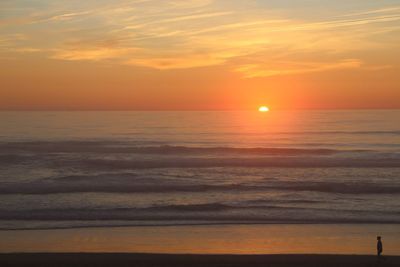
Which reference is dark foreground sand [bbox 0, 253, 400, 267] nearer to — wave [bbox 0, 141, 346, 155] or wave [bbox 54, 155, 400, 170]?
wave [bbox 54, 155, 400, 170]

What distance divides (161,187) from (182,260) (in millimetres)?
12516

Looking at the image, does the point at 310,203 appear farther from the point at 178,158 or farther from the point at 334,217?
the point at 178,158

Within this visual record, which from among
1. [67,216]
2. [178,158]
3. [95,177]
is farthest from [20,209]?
[178,158]

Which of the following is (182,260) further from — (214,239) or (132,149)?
(132,149)

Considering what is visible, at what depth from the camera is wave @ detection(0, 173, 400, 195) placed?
24.1 metres

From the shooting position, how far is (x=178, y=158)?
3878cm

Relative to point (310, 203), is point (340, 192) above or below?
above

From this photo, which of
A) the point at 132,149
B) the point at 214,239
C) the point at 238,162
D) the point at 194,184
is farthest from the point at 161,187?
the point at 132,149

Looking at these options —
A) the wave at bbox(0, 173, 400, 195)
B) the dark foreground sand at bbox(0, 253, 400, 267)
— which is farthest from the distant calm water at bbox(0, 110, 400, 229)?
the dark foreground sand at bbox(0, 253, 400, 267)

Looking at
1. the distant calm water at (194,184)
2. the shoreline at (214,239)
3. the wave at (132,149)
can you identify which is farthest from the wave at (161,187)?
the wave at (132,149)

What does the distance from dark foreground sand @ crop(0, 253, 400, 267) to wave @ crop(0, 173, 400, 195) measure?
1055 centimetres

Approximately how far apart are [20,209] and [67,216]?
2.41m

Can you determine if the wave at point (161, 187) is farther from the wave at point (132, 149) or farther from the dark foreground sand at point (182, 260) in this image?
the wave at point (132, 149)

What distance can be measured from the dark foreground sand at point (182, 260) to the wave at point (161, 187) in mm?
10554
